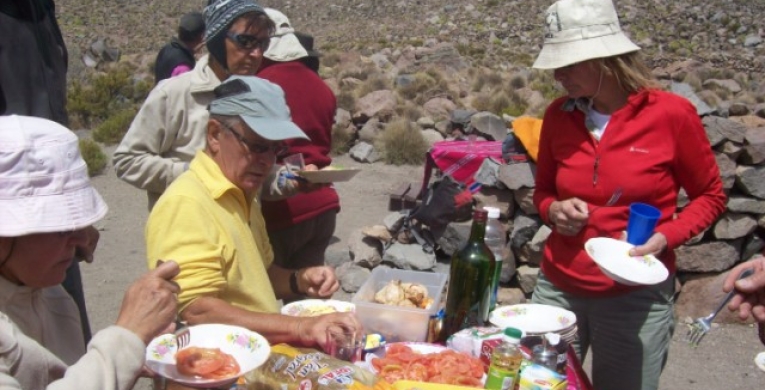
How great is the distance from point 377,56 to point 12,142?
22.8m

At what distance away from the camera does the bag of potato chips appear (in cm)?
189

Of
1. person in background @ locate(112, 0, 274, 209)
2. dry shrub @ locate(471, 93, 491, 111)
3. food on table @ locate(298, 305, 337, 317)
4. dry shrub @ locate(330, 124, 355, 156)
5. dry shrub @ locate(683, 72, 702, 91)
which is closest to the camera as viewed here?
food on table @ locate(298, 305, 337, 317)

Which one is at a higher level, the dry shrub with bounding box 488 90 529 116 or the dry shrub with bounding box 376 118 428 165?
the dry shrub with bounding box 376 118 428 165

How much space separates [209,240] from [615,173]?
1635 mm

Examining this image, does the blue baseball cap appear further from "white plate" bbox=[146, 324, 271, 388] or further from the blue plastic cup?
the blue plastic cup

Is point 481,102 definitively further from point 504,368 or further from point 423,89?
point 504,368

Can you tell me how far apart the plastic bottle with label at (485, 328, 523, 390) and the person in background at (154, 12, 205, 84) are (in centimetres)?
587

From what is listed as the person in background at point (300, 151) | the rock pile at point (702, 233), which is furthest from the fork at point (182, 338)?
the rock pile at point (702, 233)

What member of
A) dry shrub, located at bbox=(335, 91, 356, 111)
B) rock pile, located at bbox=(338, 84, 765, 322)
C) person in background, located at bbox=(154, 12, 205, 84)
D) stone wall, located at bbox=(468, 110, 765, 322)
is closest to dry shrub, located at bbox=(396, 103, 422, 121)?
dry shrub, located at bbox=(335, 91, 356, 111)

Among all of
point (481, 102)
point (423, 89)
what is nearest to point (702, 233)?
point (481, 102)

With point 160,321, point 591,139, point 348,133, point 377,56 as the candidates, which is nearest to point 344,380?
point 160,321

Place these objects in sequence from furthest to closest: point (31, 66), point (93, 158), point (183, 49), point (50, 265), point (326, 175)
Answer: point (93, 158)
point (183, 49)
point (31, 66)
point (326, 175)
point (50, 265)

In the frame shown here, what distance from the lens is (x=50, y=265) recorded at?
1.89m

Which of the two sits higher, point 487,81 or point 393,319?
point 393,319
